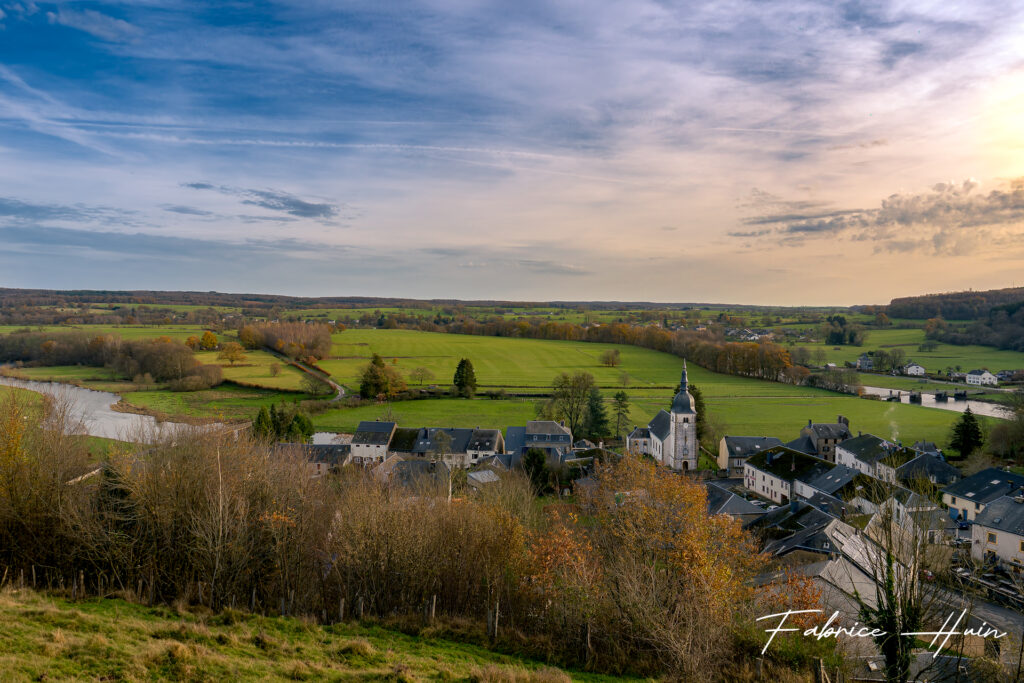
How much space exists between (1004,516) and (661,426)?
24.9 m

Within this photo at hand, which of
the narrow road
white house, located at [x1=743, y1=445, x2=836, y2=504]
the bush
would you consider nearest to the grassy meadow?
the bush

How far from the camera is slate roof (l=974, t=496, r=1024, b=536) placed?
1086 inches

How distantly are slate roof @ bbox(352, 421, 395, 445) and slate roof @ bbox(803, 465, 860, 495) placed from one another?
103 feet

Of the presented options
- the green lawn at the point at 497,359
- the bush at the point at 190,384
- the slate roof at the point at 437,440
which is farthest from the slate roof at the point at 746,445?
the bush at the point at 190,384

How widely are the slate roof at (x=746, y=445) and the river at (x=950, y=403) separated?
32310 mm

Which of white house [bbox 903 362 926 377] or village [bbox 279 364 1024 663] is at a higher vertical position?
white house [bbox 903 362 926 377]

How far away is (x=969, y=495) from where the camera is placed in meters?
32.9

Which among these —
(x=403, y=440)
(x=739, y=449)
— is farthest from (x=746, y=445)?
(x=403, y=440)

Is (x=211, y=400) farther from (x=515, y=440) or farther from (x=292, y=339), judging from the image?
(x=515, y=440)

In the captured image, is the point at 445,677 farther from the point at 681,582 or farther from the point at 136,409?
the point at 136,409

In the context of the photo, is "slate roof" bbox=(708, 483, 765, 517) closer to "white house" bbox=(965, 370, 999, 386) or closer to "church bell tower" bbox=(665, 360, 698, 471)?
"church bell tower" bbox=(665, 360, 698, 471)

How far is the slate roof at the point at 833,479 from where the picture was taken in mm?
35344

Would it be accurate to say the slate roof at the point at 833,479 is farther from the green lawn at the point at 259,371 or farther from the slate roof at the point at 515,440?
the green lawn at the point at 259,371

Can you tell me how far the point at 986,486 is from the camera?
3262 centimetres
